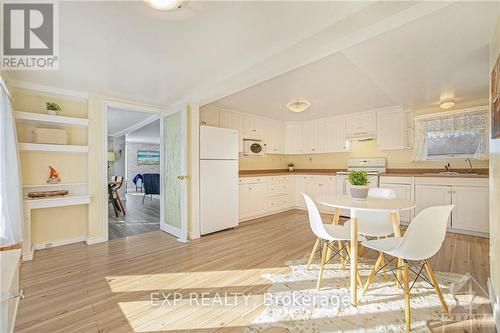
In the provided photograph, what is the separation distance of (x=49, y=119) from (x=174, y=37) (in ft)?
7.87

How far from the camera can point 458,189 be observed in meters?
3.64

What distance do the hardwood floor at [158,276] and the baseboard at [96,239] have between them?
10 centimetres

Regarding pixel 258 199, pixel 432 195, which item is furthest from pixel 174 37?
pixel 432 195

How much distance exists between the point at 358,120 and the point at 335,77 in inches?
92.2

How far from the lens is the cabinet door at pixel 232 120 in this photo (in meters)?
4.75

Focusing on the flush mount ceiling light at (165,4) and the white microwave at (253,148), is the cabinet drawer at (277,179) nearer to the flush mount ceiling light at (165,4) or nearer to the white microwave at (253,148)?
the white microwave at (253,148)

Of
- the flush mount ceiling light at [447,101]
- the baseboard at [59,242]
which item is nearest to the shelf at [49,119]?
the baseboard at [59,242]

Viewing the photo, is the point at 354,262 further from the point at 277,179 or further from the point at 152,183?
the point at 152,183

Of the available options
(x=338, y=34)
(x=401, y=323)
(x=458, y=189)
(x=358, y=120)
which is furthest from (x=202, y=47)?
(x=458, y=189)

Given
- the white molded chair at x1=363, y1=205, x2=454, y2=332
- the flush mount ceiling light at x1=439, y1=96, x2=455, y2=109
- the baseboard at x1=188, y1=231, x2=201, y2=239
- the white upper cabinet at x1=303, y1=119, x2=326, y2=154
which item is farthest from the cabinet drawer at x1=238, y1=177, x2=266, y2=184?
the flush mount ceiling light at x1=439, y1=96, x2=455, y2=109

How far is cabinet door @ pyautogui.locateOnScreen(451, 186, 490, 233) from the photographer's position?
3445 millimetres

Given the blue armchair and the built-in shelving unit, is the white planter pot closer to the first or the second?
the built-in shelving unit

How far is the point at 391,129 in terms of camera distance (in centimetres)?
462

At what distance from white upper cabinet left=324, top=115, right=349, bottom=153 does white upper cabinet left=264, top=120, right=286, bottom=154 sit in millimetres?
1125
